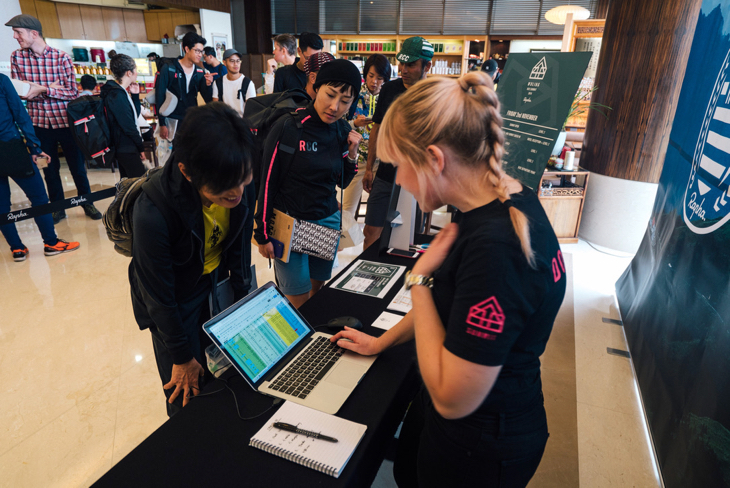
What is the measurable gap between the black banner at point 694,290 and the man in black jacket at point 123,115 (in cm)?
453

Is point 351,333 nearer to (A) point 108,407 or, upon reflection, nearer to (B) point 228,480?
(B) point 228,480

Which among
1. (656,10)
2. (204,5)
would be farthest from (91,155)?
(204,5)

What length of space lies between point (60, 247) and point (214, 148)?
369 centimetres

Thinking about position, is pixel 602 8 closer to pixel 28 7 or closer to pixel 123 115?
pixel 123 115

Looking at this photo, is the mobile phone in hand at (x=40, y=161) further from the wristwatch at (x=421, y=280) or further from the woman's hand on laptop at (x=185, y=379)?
the wristwatch at (x=421, y=280)

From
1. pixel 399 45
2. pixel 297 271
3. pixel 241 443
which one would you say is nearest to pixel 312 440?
pixel 241 443

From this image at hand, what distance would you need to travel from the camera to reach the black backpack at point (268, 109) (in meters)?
1.97

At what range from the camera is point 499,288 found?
2.25ft

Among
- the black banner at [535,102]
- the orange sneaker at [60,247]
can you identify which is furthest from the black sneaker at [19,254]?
the black banner at [535,102]

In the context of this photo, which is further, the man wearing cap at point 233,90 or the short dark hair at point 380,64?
the man wearing cap at point 233,90

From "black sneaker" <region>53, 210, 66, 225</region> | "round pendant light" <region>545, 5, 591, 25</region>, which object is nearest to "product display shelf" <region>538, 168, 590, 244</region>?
"round pendant light" <region>545, 5, 591, 25</region>

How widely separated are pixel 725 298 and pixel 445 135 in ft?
4.58

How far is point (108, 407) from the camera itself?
Result: 2072mm

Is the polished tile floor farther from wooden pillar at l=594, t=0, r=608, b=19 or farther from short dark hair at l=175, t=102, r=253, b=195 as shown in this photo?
wooden pillar at l=594, t=0, r=608, b=19
